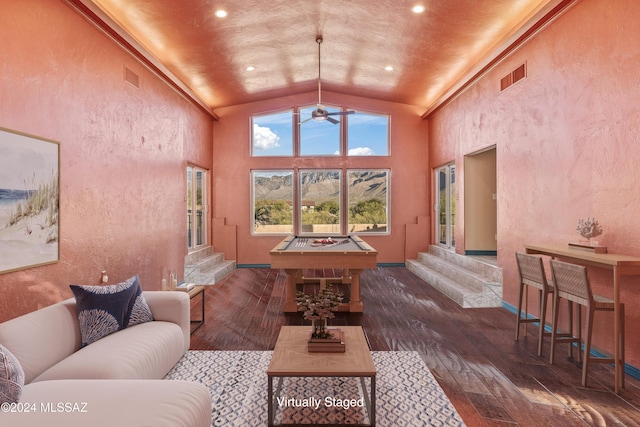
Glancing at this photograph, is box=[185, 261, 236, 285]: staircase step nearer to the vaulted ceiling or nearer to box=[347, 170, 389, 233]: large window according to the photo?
box=[347, 170, 389, 233]: large window

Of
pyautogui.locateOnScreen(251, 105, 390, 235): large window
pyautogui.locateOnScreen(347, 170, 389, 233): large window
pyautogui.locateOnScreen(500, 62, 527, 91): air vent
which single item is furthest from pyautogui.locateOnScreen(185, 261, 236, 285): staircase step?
pyautogui.locateOnScreen(500, 62, 527, 91): air vent

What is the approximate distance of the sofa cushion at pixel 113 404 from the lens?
1.69 m

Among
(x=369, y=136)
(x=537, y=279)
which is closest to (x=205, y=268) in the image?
(x=369, y=136)

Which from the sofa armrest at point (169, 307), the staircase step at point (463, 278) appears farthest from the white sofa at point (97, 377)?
the staircase step at point (463, 278)

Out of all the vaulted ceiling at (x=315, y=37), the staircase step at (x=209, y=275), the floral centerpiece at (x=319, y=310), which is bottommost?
the staircase step at (x=209, y=275)

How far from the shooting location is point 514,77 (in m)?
4.75

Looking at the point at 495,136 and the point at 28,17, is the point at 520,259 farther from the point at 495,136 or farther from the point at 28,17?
the point at 28,17

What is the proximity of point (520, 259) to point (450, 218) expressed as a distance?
3.67m

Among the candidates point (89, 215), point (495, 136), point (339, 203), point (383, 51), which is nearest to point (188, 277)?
point (89, 215)

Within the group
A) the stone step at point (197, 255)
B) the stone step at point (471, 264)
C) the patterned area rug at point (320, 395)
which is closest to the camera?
the patterned area rug at point (320, 395)

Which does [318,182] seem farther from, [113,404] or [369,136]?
[113,404]

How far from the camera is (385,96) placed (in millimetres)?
8109

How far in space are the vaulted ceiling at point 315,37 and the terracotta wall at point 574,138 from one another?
479 millimetres

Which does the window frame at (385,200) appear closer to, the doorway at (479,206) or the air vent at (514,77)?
the doorway at (479,206)
